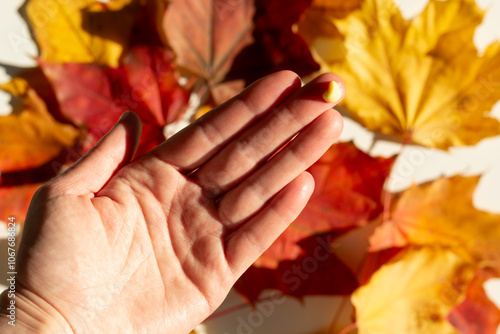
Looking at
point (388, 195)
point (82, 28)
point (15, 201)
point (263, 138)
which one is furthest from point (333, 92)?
point (15, 201)

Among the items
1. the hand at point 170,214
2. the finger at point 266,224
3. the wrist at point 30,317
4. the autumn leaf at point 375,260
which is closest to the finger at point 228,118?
the hand at point 170,214

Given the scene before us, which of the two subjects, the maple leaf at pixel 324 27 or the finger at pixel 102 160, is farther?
the maple leaf at pixel 324 27

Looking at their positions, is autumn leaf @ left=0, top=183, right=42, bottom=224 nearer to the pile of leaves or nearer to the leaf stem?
the pile of leaves

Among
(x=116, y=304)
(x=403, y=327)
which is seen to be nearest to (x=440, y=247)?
(x=403, y=327)

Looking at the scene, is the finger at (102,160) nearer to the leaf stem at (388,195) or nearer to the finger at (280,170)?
the finger at (280,170)

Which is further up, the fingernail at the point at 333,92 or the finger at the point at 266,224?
the fingernail at the point at 333,92

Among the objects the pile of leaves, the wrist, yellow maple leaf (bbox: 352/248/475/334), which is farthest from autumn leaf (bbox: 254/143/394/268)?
the wrist
